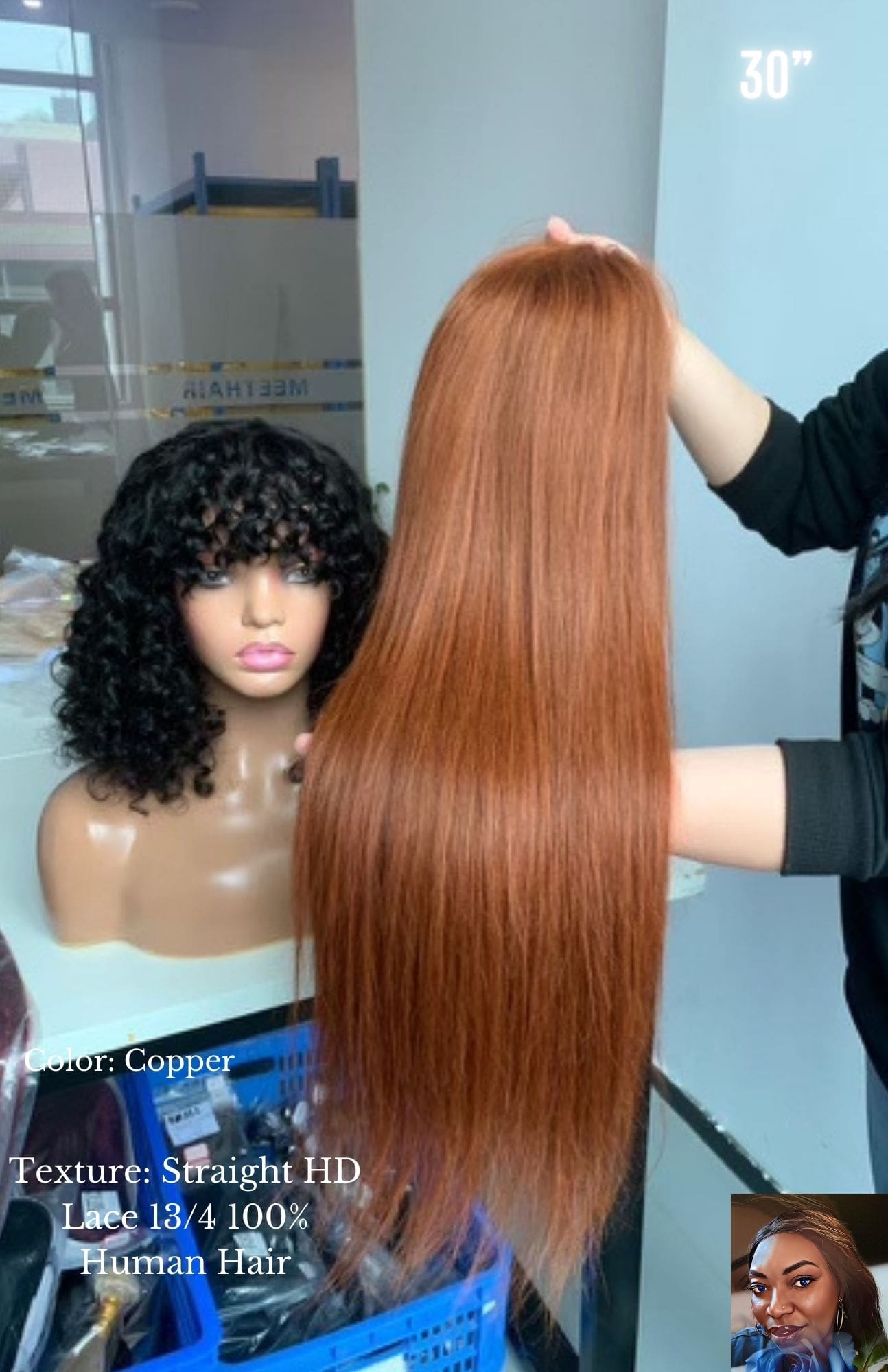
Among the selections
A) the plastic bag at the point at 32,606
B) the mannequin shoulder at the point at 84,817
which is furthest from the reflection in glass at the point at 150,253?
the mannequin shoulder at the point at 84,817

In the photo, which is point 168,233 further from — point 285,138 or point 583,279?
point 583,279

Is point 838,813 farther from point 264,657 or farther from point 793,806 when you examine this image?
point 264,657

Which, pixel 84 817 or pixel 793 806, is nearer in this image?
pixel 793 806

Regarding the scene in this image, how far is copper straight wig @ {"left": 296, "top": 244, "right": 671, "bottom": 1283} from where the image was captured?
1.70 ft

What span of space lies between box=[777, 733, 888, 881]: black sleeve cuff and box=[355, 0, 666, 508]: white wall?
0.81 m

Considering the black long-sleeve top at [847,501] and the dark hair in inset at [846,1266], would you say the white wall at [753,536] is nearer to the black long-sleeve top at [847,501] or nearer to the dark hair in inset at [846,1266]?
the black long-sleeve top at [847,501]

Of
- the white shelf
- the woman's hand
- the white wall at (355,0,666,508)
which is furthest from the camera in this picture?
the white wall at (355,0,666,508)

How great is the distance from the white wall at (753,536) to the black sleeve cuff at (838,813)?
1.37 feet

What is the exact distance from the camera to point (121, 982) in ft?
2.44

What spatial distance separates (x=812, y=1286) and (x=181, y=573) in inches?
24.0

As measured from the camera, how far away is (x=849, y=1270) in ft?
2.17

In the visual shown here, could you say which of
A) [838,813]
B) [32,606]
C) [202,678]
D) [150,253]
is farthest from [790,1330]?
[150,253]

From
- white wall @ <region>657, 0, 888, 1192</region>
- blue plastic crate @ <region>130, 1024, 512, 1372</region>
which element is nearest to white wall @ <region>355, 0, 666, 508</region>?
white wall @ <region>657, 0, 888, 1192</region>

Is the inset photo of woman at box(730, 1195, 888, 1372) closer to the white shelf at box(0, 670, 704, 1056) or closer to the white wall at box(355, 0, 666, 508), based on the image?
the white shelf at box(0, 670, 704, 1056)
